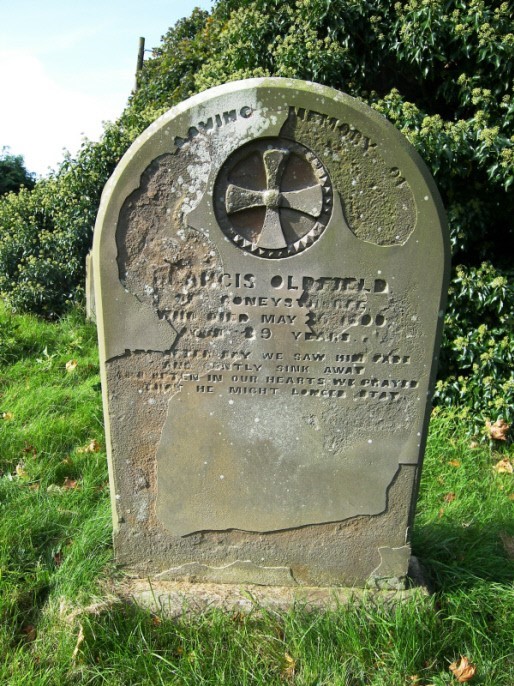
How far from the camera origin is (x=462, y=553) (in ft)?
9.42

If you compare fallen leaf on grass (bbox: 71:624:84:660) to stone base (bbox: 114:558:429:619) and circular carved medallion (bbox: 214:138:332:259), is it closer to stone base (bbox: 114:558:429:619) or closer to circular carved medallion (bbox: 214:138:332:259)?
stone base (bbox: 114:558:429:619)

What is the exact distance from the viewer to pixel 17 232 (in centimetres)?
721

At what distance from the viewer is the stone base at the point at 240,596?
243cm

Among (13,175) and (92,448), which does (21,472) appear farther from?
(13,175)

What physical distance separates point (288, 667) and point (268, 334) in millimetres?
1279

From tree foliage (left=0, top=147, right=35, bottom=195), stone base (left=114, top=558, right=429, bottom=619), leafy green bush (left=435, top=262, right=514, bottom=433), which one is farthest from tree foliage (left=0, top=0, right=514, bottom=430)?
tree foliage (left=0, top=147, right=35, bottom=195)

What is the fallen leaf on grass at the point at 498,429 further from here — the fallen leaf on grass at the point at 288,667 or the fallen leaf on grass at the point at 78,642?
the fallen leaf on grass at the point at 78,642

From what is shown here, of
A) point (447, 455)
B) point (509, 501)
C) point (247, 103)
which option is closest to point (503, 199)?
point (447, 455)

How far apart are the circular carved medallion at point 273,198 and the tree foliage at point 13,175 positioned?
13866mm

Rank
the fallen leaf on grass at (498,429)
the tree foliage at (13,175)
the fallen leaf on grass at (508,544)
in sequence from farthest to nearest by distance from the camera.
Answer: the tree foliage at (13,175)
the fallen leaf on grass at (498,429)
the fallen leaf on grass at (508,544)

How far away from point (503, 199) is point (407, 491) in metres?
3.13

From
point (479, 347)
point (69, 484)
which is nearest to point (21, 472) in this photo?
point (69, 484)

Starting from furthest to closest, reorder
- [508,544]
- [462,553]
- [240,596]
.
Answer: [508,544]
[462,553]
[240,596]

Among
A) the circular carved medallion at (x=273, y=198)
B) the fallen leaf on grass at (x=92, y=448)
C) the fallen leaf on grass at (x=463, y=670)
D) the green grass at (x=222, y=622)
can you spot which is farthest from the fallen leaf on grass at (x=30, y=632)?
the circular carved medallion at (x=273, y=198)
